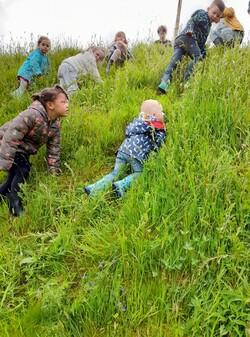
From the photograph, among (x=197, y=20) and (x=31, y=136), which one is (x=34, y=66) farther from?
(x=31, y=136)

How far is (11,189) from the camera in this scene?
3312mm

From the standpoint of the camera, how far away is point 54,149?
372 centimetres

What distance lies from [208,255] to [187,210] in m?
0.35

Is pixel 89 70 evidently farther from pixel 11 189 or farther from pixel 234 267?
pixel 234 267

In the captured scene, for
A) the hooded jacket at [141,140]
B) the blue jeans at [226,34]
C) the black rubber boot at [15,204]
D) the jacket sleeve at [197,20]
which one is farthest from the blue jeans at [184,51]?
the black rubber boot at [15,204]

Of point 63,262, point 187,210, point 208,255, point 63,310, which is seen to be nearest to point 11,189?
point 63,262

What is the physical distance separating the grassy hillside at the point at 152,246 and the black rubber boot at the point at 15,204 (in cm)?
8

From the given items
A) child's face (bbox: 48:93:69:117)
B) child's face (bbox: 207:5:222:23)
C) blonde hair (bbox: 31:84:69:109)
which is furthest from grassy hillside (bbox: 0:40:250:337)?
child's face (bbox: 207:5:222:23)

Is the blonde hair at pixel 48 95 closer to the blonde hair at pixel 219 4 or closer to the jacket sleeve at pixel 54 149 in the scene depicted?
the jacket sleeve at pixel 54 149

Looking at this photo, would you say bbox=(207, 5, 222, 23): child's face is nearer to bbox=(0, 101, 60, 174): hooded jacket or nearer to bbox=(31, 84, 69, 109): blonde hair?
bbox=(31, 84, 69, 109): blonde hair

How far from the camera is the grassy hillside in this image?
78.2 inches

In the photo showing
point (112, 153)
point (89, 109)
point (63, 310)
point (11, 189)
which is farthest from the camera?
point (89, 109)

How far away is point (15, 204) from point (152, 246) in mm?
1535

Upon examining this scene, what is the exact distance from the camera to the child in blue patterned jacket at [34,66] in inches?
252
